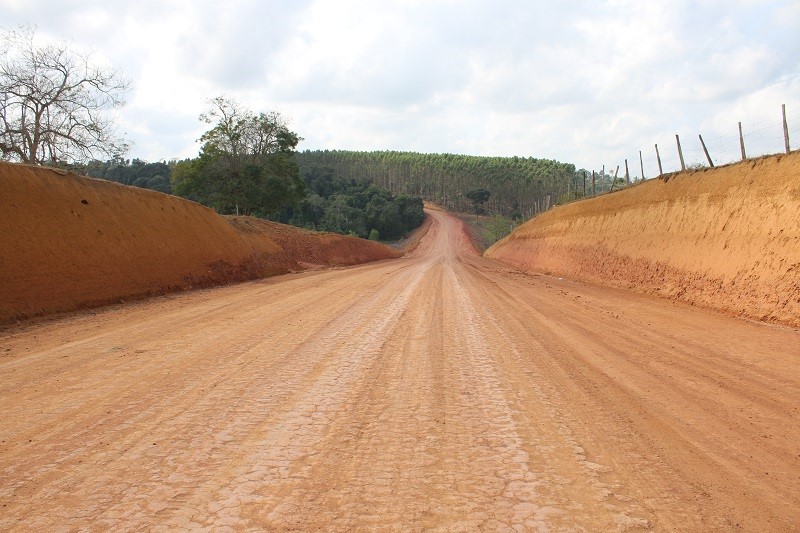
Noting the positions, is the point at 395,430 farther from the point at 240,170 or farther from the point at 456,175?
the point at 456,175

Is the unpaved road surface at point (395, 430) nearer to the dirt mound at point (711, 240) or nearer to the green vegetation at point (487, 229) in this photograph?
the dirt mound at point (711, 240)

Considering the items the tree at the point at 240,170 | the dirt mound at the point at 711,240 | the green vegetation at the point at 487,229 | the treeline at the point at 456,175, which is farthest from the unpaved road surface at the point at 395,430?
the treeline at the point at 456,175

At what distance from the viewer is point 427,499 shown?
3.48 m

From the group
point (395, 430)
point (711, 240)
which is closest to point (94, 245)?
point (395, 430)

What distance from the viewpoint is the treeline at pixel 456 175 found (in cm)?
12325

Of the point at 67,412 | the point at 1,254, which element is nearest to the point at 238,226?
the point at 1,254

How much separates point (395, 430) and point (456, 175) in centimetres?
12962

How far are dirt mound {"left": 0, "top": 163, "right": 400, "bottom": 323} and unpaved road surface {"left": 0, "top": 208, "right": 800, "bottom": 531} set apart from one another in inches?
116

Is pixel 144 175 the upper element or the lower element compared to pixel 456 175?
lower

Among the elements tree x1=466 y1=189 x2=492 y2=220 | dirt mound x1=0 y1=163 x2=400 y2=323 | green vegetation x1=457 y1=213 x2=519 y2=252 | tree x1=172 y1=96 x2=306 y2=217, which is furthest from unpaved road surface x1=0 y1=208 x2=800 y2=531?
tree x1=466 y1=189 x2=492 y2=220

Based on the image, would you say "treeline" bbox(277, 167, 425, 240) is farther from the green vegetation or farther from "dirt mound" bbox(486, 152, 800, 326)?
"dirt mound" bbox(486, 152, 800, 326)

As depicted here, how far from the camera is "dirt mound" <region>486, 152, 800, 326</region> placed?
12.8 meters

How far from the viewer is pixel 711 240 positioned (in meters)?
16.2

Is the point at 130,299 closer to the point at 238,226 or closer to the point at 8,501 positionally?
the point at 8,501
